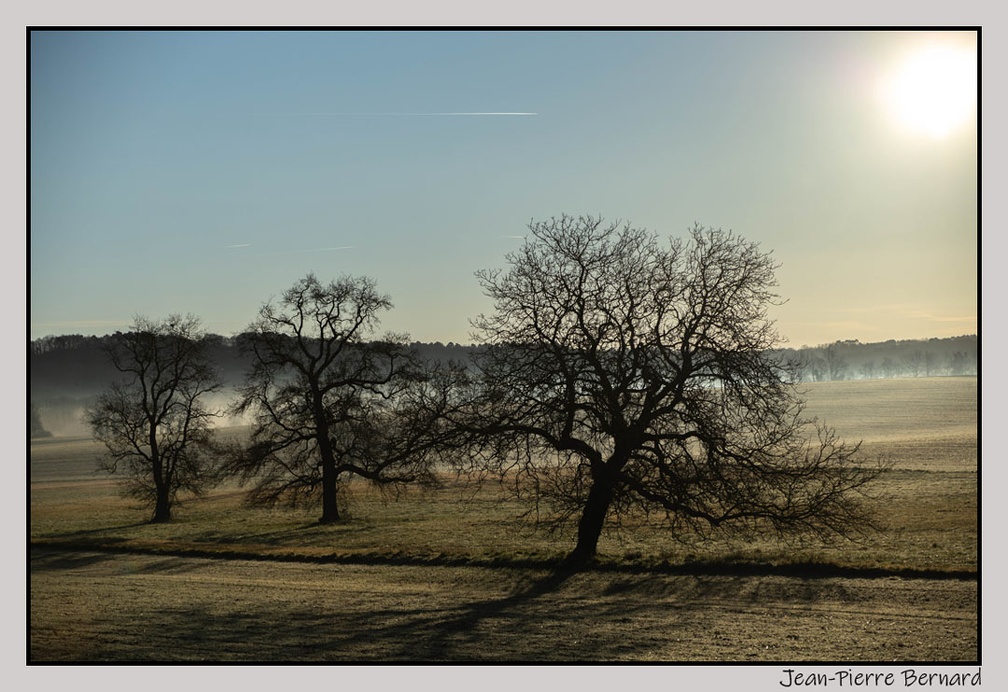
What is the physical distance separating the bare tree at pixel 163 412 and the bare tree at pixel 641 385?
2057 cm

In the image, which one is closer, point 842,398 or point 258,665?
point 258,665

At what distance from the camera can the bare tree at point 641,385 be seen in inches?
765

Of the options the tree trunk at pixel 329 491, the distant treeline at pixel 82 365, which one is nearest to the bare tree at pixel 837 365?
the distant treeline at pixel 82 365

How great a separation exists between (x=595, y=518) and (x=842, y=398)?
253 feet

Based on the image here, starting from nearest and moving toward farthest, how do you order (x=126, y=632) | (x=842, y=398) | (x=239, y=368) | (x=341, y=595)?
(x=126, y=632)
(x=341, y=595)
(x=239, y=368)
(x=842, y=398)

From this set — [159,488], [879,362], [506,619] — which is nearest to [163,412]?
[159,488]

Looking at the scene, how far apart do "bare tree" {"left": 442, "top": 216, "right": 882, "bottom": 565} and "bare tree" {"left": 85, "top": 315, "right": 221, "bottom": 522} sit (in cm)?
2057

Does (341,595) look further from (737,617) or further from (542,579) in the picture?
(737,617)

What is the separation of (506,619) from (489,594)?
225 cm

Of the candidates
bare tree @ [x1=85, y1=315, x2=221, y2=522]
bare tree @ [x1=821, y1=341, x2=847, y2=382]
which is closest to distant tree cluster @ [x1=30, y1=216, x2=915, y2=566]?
bare tree @ [x1=85, y1=315, x2=221, y2=522]

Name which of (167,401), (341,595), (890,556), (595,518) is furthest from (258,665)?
(167,401)

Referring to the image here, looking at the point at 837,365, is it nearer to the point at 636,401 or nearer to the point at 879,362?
the point at 879,362

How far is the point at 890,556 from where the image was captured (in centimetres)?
2061

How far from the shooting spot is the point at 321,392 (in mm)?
34344
